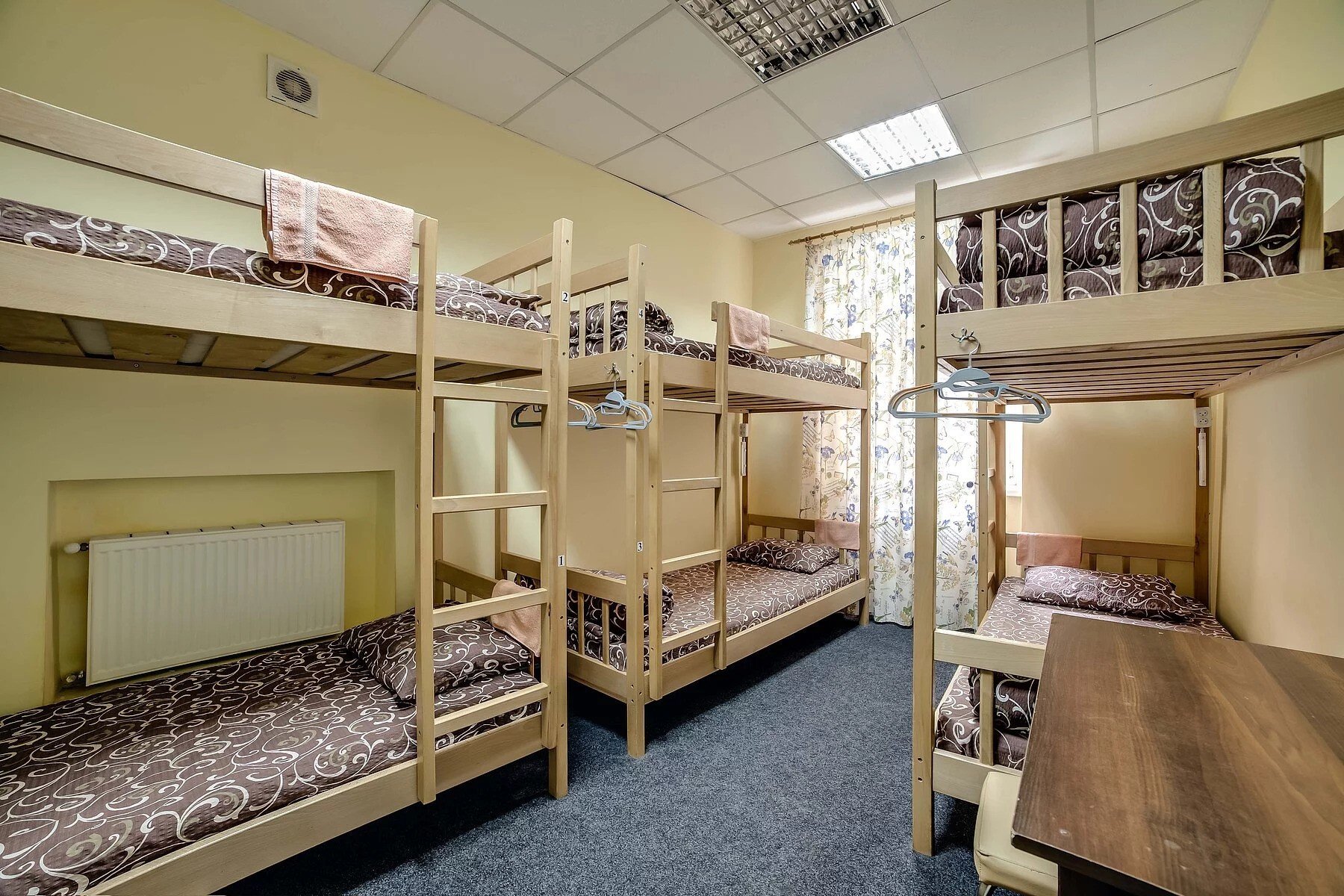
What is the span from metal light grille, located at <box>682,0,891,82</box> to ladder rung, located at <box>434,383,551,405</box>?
5.55 feet

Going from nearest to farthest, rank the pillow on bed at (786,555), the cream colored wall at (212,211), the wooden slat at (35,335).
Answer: the wooden slat at (35,335), the cream colored wall at (212,211), the pillow on bed at (786,555)

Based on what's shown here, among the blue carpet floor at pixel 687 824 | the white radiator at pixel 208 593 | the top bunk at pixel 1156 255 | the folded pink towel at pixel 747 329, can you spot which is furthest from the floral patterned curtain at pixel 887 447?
the white radiator at pixel 208 593

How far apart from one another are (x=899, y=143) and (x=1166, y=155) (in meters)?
2.21

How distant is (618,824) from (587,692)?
1.18m

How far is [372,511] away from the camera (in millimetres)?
2814

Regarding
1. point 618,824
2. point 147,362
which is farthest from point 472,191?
point 618,824

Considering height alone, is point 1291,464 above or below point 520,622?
above

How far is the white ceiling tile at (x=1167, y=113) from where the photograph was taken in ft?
8.83

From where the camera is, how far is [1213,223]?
1.34 m

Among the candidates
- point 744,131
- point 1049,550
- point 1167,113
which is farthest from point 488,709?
point 1167,113

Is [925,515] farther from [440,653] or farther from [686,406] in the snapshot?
[440,653]

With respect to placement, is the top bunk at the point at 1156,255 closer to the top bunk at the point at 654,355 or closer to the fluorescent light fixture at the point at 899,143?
the top bunk at the point at 654,355

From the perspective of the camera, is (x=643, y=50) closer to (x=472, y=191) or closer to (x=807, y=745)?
(x=472, y=191)

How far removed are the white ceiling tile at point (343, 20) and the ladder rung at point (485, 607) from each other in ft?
7.58
